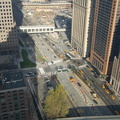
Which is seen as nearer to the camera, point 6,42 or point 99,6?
point 99,6

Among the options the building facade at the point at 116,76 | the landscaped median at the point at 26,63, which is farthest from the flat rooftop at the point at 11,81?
the building facade at the point at 116,76

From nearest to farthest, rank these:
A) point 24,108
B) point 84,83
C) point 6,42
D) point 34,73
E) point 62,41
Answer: point 24,108 < point 84,83 < point 34,73 < point 6,42 < point 62,41

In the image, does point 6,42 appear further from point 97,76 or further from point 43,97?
point 97,76

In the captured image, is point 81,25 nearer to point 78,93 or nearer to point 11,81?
point 78,93

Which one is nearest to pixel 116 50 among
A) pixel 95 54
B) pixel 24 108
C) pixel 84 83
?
pixel 95 54

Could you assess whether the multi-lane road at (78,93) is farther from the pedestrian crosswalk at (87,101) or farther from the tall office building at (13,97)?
the tall office building at (13,97)

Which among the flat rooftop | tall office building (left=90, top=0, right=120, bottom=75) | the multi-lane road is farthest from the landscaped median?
the flat rooftop

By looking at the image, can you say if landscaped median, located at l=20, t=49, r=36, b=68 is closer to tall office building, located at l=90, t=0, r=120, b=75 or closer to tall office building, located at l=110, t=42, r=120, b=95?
→ tall office building, located at l=90, t=0, r=120, b=75
